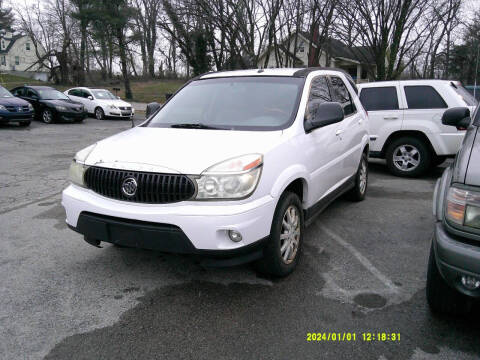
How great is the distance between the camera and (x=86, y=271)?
12.1 ft

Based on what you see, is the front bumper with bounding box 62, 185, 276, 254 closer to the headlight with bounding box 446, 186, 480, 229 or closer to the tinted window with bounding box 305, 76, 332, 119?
the headlight with bounding box 446, 186, 480, 229

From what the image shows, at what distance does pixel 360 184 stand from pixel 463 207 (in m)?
3.48

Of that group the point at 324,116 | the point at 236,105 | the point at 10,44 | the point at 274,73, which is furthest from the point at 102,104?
the point at 10,44

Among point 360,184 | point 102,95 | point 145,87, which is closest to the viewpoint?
point 360,184

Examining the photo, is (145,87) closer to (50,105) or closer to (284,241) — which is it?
(50,105)

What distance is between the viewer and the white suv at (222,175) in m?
2.90

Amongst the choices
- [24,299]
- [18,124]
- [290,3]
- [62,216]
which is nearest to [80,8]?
[18,124]

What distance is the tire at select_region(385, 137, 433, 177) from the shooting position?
743 centimetres

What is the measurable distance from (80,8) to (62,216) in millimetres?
36385

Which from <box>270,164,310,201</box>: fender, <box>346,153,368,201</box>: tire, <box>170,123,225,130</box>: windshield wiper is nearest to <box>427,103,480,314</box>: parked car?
<box>270,164,310,201</box>: fender

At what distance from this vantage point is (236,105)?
→ 13.5 feet

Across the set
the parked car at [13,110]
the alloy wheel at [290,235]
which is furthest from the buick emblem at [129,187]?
the parked car at [13,110]

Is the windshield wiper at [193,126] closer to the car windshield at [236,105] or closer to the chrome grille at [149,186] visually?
the car windshield at [236,105]

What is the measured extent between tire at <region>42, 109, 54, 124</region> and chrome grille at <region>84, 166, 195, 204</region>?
15.7 meters
